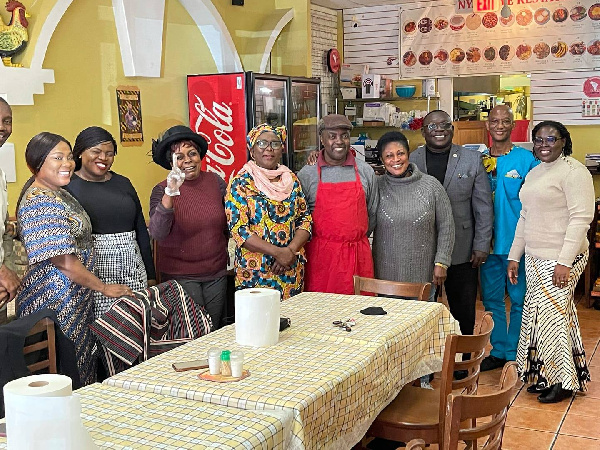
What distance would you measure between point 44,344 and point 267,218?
5.22 ft

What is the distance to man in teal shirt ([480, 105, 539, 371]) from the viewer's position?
4.88 meters

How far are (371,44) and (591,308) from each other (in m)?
4.08

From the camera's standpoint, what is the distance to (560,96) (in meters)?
7.95

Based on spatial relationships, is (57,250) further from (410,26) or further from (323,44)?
(410,26)

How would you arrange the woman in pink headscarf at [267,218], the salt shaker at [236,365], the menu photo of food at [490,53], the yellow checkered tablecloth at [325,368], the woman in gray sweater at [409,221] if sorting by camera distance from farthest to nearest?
the menu photo of food at [490,53] < the woman in gray sweater at [409,221] < the woman in pink headscarf at [267,218] < the salt shaker at [236,365] < the yellow checkered tablecloth at [325,368]

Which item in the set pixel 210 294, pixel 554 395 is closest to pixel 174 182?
pixel 210 294

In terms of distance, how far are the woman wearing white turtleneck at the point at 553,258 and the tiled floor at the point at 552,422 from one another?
0.10 meters

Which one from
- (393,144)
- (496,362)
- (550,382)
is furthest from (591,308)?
(393,144)

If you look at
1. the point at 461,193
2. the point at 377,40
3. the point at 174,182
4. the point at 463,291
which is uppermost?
the point at 377,40

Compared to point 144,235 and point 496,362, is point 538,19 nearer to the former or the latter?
point 496,362

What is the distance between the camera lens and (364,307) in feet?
11.4

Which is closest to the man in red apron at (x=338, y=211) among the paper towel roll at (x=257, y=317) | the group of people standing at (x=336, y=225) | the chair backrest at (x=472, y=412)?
the group of people standing at (x=336, y=225)

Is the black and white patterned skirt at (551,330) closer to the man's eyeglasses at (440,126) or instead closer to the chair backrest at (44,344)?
the man's eyeglasses at (440,126)

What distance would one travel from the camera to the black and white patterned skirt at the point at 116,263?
356cm
